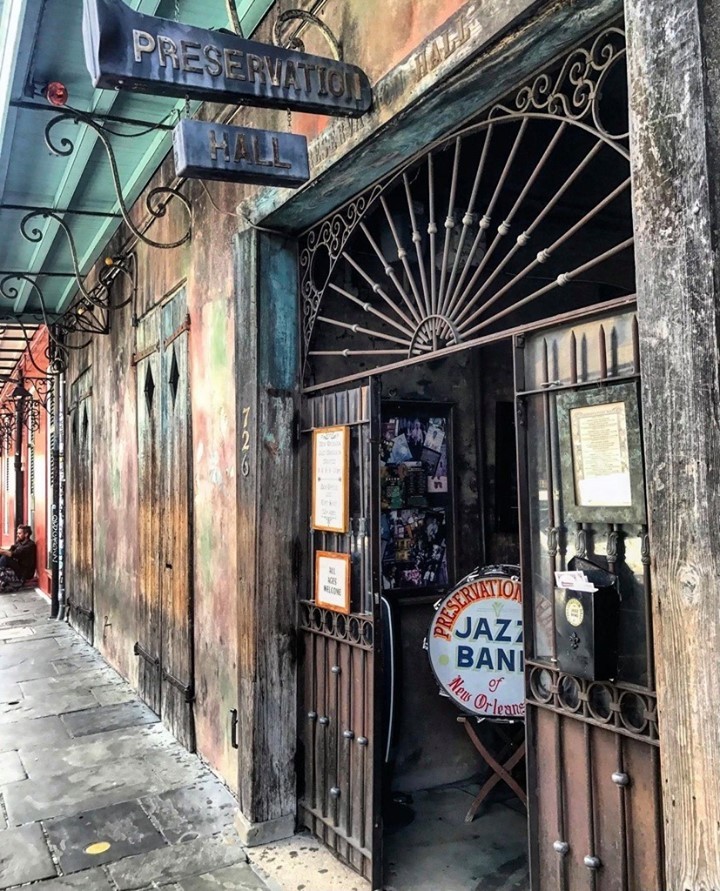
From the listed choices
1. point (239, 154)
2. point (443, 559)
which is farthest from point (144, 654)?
point (239, 154)

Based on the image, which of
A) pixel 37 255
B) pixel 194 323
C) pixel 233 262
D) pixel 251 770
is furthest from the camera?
pixel 37 255

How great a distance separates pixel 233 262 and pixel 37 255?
4747 millimetres

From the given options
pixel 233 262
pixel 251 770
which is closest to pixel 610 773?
pixel 251 770

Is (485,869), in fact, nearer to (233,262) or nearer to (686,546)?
(686,546)

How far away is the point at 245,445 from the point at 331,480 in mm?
567

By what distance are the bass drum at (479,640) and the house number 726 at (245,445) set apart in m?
1.27

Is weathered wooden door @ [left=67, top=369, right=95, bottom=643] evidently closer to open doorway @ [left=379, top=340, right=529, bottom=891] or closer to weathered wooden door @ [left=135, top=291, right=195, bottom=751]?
weathered wooden door @ [left=135, top=291, right=195, bottom=751]

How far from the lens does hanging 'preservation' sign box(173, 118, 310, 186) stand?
296 cm

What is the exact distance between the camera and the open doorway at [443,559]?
414cm

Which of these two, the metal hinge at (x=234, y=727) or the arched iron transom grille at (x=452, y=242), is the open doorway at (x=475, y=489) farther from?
the metal hinge at (x=234, y=727)

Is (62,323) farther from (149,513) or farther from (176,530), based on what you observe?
(176,530)

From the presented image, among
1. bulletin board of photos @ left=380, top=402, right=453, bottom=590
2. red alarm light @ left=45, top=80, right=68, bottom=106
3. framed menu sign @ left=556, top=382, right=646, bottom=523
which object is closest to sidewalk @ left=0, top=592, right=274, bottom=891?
bulletin board of photos @ left=380, top=402, right=453, bottom=590

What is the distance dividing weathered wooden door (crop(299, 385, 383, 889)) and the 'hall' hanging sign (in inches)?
51.1

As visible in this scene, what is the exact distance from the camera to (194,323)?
16.9 feet
